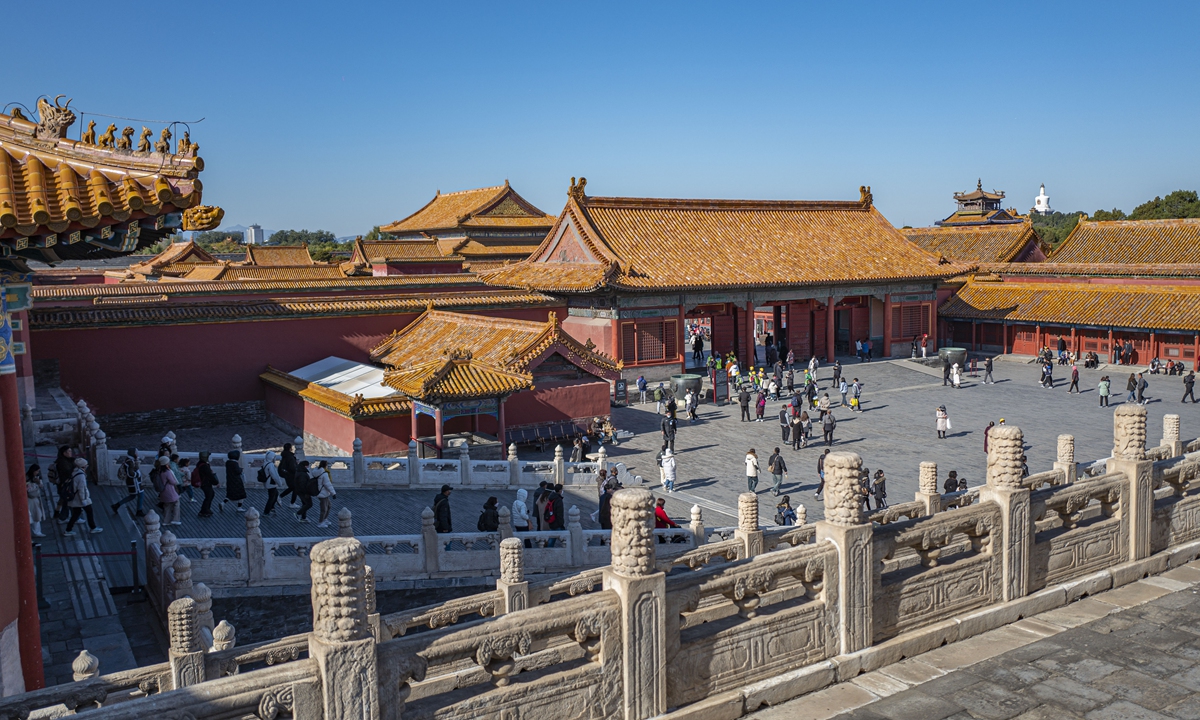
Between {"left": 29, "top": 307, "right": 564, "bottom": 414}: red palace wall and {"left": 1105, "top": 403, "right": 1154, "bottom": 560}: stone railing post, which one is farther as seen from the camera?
{"left": 29, "top": 307, "right": 564, "bottom": 414}: red palace wall

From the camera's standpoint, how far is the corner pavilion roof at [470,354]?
2172cm

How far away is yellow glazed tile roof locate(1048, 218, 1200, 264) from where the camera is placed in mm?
46719

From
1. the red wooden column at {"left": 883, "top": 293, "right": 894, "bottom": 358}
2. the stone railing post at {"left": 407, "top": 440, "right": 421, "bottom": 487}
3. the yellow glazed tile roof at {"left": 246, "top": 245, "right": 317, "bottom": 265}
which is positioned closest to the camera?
the stone railing post at {"left": 407, "top": 440, "right": 421, "bottom": 487}

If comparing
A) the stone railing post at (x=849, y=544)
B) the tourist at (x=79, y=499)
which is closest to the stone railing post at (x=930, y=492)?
the stone railing post at (x=849, y=544)

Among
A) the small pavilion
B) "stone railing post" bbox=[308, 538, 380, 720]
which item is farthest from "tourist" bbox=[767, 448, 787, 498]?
"stone railing post" bbox=[308, 538, 380, 720]

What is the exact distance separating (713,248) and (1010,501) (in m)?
30.1

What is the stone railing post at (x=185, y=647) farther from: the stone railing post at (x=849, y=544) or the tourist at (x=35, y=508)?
the tourist at (x=35, y=508)

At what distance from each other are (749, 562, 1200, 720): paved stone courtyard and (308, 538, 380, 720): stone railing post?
10.2ft

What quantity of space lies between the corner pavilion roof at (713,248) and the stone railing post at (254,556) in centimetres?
2054

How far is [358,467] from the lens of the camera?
62.8ft

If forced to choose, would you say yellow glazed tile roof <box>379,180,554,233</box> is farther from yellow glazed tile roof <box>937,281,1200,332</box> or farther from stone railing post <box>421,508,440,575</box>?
stone railing post <box>421,508,440,575</box>

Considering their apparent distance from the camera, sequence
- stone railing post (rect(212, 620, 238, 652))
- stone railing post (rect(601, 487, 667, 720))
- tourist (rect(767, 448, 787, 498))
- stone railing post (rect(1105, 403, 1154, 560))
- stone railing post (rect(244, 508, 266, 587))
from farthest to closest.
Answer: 1. tourist (rect(767, 448, 787, 498))
2. stone railing post (rect(244, 508, 266, 587))
3. stone railing post (rect(1105, 403, 1154, 560))
4. stone railing post (rect(212, 620, 238, 652))
5. stone railing post (rect(601, 487, 667, 720))

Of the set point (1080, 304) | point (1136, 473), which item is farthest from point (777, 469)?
point (1080, 304)

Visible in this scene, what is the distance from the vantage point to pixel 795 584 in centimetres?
1039
